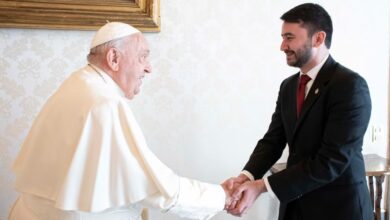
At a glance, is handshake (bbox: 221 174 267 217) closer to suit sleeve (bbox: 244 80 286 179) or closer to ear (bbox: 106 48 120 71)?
suit sleeve (bbox: 244 80 286 179)

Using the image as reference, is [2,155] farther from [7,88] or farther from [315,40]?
[315,40]

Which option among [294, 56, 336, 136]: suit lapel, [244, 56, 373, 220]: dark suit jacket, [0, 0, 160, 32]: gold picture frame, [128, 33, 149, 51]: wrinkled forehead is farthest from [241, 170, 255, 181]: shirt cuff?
[0, 0, 160, 32]: gold picture frame

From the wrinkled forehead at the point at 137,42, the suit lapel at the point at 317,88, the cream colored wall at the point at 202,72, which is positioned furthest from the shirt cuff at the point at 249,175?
the wrinkled forehead at the point at 137,42

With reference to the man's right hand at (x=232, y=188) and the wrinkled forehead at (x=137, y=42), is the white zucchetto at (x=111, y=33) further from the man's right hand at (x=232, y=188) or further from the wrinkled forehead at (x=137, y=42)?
the man's right hand at (x=232, y=188)

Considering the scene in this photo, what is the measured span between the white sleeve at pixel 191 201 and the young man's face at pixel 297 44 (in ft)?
2.07

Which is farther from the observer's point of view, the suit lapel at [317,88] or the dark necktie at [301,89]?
the dark necktie at [301,89]

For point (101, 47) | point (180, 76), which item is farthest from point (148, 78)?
point (101, 47)

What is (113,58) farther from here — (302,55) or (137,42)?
(302,55)

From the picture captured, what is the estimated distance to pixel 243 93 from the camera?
2.38 m

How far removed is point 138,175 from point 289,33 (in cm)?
88

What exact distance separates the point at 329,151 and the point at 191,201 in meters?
0.55

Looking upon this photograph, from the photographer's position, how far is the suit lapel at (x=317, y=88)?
1.46m

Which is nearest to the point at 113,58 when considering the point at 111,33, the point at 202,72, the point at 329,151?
the point at 111,33

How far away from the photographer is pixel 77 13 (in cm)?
208
